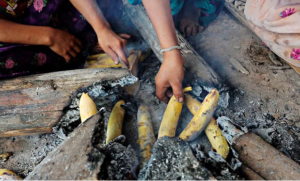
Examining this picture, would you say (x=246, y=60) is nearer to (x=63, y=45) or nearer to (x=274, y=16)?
(x=274, y=16)

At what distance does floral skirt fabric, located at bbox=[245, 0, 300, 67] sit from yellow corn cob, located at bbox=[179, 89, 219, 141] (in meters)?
0.79

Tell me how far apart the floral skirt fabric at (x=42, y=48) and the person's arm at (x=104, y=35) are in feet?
0.96

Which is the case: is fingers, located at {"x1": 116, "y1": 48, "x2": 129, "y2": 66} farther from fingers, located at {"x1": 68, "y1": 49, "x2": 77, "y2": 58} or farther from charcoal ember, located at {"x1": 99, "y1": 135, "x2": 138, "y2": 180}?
charcoal ember, located at {"x1": 99, "y1": 135, "x2": 138, "y2": 180}

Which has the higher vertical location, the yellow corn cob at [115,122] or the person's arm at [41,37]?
the person's arm at [41,37]

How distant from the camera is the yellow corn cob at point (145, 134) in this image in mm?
1454

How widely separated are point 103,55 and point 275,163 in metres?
1.81

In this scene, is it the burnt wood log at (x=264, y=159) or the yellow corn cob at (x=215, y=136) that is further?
the yellow corn cob at (x=215, y=136)

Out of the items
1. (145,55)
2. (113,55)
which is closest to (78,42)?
(113,55)

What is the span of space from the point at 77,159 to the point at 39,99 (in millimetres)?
860

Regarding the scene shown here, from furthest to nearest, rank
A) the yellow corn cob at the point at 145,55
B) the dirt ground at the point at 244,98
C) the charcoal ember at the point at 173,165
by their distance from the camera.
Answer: the yellow corn cob at the point at 145,55 < the dirt ground at the point at 244,98 < the charcoal ember at the point at 173,165

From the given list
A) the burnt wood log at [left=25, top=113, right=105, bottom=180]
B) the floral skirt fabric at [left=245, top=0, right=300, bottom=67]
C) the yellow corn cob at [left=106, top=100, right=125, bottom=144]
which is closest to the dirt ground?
the yellow corn cob at [left=106, top=100, right=125, bottom=144]

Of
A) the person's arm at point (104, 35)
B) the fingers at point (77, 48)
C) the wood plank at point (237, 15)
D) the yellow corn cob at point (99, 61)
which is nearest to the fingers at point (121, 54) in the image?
the person's arm at point (104, 35)

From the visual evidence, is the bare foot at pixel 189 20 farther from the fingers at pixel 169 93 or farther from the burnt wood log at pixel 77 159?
the burnt wood log at pixel 77 159

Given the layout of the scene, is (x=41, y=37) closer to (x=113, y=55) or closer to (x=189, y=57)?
(x=113, y=55)
